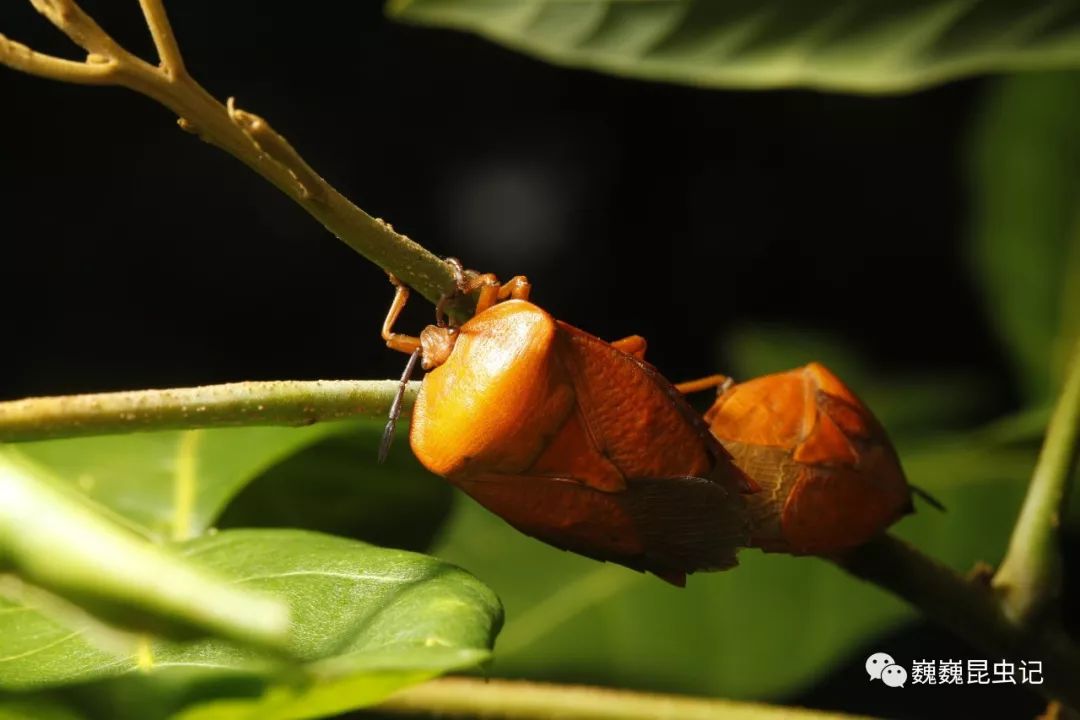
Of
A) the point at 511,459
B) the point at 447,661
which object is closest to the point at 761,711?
the point at 511,459

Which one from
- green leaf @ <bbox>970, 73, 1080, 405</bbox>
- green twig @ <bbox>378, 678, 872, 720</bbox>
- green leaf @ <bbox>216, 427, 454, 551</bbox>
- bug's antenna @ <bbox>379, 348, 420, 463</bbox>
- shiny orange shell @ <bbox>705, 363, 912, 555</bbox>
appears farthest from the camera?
green leaf @ <bbox>970, 73, 1080, 405</bbox>

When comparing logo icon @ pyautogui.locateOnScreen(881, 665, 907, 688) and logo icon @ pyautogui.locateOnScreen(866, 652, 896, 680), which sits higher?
logo icon @ pyautogui.locateOnScreen(866, 652, 896, 680)

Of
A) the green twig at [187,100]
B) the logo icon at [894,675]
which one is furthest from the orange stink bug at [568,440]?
the logo icon at [894,675]

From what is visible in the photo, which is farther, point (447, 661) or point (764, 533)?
point (764, 533)

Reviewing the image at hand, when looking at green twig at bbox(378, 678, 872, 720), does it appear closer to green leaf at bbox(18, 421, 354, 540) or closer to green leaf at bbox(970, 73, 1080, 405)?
green leaf at bbox(18, 421, 354, 540)

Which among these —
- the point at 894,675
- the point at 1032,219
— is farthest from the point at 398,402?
the point at 1032,219

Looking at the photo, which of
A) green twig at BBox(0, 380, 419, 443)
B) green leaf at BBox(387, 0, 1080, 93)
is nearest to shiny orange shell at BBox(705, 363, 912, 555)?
green twig at BBox(0, 380, 419, 443)

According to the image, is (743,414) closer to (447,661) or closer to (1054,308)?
(447,661)
